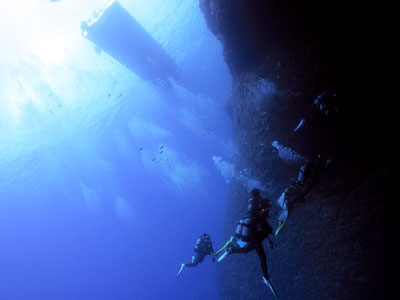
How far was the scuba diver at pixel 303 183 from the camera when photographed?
19.1 feet

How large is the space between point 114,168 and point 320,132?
54.4 meters

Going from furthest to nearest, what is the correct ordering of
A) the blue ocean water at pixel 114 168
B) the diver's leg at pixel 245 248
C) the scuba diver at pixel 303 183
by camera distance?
the blue ocean water at pixel 114 168 → the scuba diver at pixel 303 183 → the diver's leg at pixel 245 248

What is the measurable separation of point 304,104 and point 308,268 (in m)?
4.49

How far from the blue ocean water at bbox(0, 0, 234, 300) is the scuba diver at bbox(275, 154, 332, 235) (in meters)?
29.7

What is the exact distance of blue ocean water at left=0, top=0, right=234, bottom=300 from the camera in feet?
117

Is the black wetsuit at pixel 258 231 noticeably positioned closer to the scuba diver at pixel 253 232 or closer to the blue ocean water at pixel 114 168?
the scuba diver at pixel 253 232

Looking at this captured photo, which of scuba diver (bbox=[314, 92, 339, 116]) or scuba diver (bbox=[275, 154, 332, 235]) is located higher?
scuba diver (bbox=[314, 92, 339, 116])

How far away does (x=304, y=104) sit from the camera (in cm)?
636

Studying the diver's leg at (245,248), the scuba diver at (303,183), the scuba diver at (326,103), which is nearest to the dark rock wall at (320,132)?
the scuba diver at (326,103)

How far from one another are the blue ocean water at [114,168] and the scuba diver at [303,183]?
29.7 m

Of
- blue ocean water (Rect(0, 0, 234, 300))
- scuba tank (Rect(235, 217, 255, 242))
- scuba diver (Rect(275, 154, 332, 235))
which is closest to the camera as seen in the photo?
scuba tank (Rect(235, 217, 255, 242))

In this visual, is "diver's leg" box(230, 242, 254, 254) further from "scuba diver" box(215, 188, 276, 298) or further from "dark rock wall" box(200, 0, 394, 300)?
"dark rock wall" box(200, 0, 394, 300)

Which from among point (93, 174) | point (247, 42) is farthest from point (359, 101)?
point (93, 174)

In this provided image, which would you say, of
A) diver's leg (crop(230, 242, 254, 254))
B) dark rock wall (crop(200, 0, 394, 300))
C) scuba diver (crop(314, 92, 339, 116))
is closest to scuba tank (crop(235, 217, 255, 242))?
diver's leg (crop(230, 242, 254, 254))
